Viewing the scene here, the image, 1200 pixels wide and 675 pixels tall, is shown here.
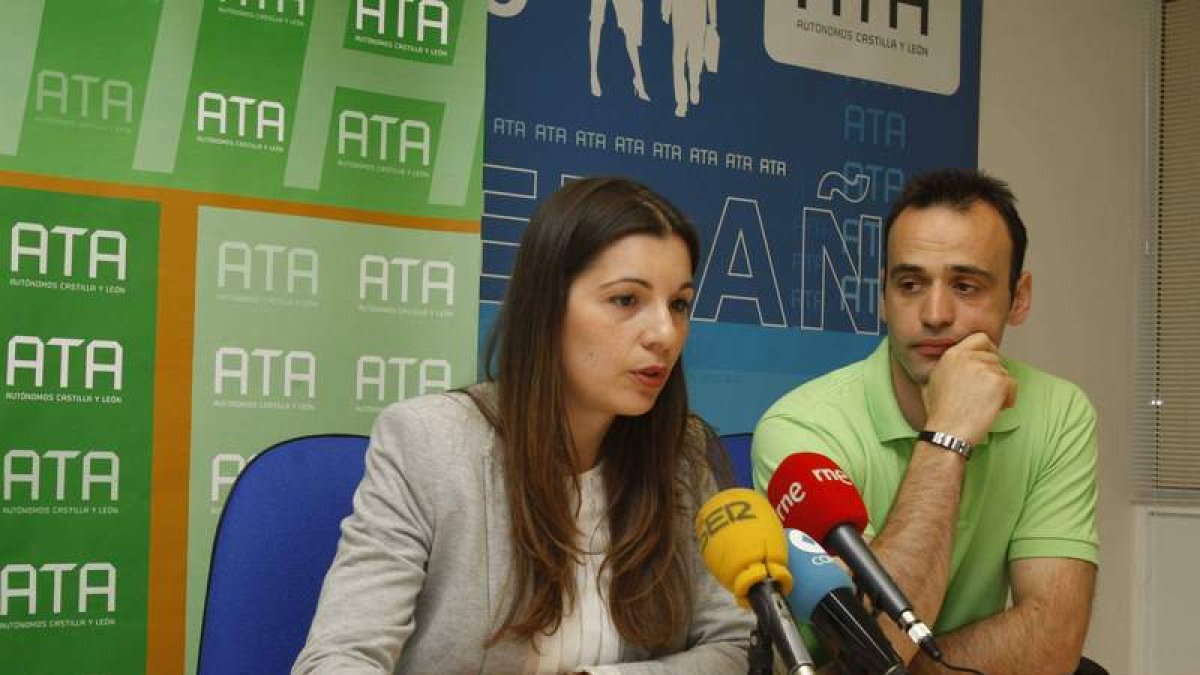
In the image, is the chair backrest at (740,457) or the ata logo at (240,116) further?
the ata logo at (240,116)

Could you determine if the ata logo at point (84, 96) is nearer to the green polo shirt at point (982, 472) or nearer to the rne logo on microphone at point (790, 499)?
the green polo shirt at point (982, 472)

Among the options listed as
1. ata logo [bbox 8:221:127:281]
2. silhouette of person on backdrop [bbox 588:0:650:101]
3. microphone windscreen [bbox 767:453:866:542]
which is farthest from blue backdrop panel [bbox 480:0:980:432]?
microphone windscreen [bbox 767:453:866:542]

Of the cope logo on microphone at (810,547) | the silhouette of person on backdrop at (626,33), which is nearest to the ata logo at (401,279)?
the silhouette of person on backdrop at (626,33)

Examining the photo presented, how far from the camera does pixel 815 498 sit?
1.52 meters

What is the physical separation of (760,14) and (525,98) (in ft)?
2.94

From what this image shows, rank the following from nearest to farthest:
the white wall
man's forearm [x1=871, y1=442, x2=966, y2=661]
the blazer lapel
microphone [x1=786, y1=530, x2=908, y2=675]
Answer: microphone [x1=786, y1=530, x2=908, y2=675] < the blazer lapel < man's forearm [x1=871, y1=442, x2=966, y2=661] < the white wall

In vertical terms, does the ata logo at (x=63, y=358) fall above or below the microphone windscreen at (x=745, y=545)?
above

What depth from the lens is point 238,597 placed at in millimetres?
1954

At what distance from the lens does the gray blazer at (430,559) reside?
6.07ft

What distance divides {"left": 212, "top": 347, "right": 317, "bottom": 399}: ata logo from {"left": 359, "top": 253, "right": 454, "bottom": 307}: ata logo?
0.22m

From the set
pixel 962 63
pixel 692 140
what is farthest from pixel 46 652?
pixel 962 63

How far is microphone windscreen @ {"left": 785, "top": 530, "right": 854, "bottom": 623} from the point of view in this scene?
4.41ft

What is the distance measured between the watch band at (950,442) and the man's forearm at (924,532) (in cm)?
1

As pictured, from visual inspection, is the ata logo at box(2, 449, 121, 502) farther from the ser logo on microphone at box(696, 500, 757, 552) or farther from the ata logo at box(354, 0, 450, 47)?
the ser logo on microphone at box(696, 500, 757, 552)
